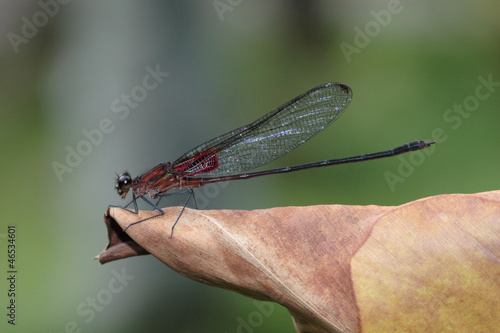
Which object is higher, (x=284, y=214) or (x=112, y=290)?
(x=284, y=214)

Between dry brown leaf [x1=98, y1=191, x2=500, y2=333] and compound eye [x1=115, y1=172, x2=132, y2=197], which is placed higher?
compound eye [x1=115, y1=172, x2=132, y2=197]

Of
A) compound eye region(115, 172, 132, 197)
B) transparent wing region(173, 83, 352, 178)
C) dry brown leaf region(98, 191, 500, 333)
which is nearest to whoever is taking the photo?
dry brown leaf region(98, 191, 500, 333)

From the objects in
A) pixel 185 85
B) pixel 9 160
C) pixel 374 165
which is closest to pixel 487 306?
pixel 374 165

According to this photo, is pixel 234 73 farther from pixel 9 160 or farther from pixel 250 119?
pixel 9 160

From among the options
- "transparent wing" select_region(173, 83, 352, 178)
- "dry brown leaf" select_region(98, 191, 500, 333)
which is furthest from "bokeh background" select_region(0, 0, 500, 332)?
"dry brown leaf" select_region(98, 191, 500, 333)

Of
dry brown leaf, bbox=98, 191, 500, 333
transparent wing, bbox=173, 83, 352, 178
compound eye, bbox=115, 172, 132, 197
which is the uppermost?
compound eye, bbox=115, 172, 132, 197

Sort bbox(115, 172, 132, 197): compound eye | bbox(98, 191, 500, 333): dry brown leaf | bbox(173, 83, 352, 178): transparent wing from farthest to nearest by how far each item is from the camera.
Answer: bbox(173, 83, 352, 178): transparent wing
bbox(115, 172, 132, 197): compound eye
bbox(98, 191, 500, 333): dry brown leaf

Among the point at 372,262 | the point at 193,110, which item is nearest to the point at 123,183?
the point at 193,110

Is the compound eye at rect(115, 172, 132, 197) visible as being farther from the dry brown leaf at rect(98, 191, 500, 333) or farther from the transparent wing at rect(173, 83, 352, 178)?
the dry brown leaf at rect(98, 191, 500, 333)
